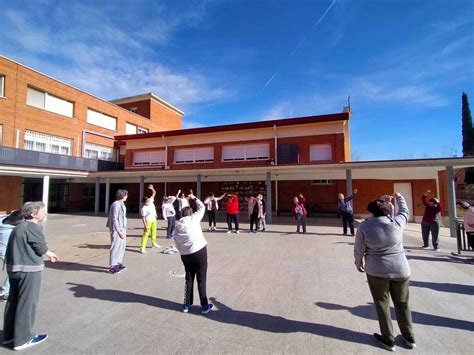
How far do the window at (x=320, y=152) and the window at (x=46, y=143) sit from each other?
19192mm

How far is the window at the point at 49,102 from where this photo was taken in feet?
61.9

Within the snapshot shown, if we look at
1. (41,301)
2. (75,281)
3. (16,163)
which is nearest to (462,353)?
(41,301)

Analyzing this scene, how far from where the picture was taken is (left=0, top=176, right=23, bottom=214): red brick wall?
17.1m

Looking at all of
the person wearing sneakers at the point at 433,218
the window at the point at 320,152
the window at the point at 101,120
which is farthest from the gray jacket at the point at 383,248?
the window at the point at 101,120

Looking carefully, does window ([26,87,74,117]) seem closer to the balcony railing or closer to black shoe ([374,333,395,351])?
the balcony railing

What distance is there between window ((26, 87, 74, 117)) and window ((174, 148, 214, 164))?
9.74m

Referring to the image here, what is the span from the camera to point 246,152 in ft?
62.5

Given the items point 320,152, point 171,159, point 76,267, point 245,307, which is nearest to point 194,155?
point 171,159

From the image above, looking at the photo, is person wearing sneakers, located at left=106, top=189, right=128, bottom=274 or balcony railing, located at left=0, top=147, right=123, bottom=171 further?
balcony railing, located at left=0, top=147, right=123, bottom=171

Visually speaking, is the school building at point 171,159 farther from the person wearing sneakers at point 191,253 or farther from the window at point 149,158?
the person wearing sneakers at point 191,253

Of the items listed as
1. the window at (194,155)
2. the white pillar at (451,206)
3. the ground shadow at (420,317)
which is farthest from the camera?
the window at (194,155)

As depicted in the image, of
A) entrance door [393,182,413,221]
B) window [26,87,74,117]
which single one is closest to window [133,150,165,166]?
window [26,87,74,117]

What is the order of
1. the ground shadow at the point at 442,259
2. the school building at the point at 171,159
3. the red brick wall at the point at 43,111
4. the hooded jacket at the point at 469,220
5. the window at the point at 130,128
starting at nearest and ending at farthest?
the hooded jacket at the point at 469,220, the ground shadow at the point at 442,259, the school building at the point at 171,159, the red brick wall at the point at 43,111, the window at the point at 130,128

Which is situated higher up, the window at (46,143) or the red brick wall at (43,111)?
the red brick wall at (43,111)
